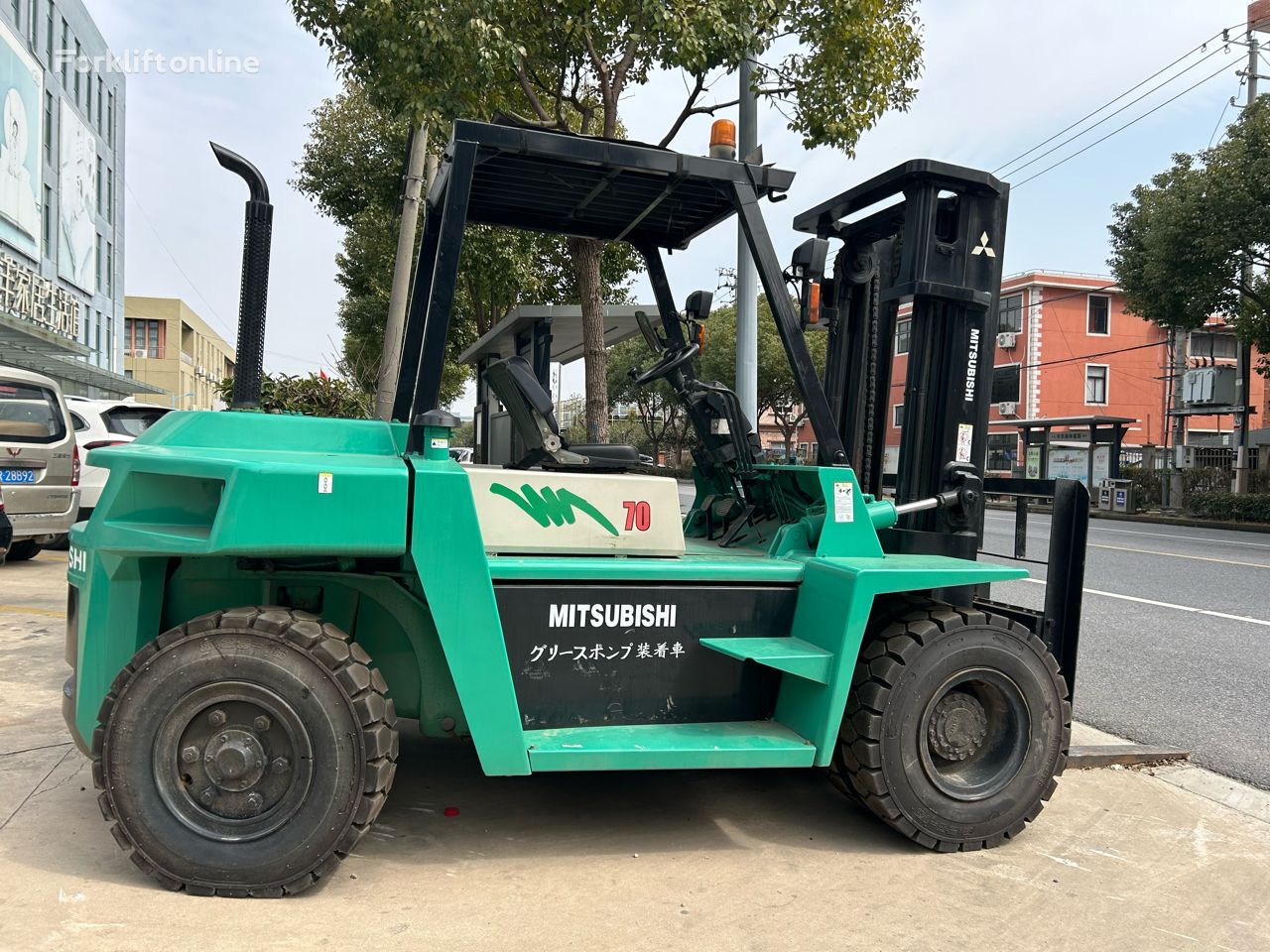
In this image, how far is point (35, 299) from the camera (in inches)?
1081

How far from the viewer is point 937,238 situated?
4688mm

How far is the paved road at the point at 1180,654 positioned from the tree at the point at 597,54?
3964 mm

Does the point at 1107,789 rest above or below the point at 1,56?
below

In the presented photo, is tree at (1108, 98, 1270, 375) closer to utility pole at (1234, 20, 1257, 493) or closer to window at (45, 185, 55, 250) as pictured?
utility pole at (1234, 20, 1257, 493)

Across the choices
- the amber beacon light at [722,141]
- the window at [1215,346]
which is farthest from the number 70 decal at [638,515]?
the window at [1215,346]

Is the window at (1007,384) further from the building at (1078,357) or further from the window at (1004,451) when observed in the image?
the window at (1004,451)

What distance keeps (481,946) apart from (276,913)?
2.28 ft

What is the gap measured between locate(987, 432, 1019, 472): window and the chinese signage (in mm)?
35991

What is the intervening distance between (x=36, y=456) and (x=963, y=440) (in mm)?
9710

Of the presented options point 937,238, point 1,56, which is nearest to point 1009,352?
point 1,56

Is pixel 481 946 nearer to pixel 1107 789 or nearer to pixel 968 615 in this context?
pixel 968 615

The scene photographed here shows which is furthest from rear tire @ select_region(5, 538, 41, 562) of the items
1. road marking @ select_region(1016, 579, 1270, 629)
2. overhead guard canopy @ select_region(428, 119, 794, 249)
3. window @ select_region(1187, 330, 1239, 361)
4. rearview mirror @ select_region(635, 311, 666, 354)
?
window @ select_region(1187, 330, 1239, 361)

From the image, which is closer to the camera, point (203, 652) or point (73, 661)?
point (203, 652)

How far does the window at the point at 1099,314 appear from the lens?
148 ft
